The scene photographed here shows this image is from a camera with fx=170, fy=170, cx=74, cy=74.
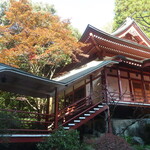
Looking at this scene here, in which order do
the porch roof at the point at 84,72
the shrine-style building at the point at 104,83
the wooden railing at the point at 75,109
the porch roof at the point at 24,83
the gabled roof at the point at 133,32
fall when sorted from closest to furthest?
the porch roof at the point at 24,83
the porch roof at the point at 84,72
the wooden railing at the point at 75,109
the shrine-style building at the point at 104,83
the gabled roof at the point at 133,32

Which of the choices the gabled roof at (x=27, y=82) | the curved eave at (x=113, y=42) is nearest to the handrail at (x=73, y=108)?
the gabled roof at (x=27, y=82)

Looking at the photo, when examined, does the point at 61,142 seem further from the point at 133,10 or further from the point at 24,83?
the point at 133,10

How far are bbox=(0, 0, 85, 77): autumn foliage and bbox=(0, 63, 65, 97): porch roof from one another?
9.11 feet

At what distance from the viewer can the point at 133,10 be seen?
22578 millimetres

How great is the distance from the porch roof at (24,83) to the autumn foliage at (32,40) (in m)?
2.78

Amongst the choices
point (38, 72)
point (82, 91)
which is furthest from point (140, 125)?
point (38, 72)

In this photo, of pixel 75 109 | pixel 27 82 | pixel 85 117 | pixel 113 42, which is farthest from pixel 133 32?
pixel 27 82

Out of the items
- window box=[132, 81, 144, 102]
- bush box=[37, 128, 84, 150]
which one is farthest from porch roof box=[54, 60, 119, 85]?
window box=[132, 81, 144, 102]

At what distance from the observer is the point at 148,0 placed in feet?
67.5

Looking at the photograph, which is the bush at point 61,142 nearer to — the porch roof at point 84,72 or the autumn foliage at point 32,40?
the porch roof at point 84,72

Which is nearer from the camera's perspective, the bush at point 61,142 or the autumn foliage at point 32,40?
the bush at point 61,142

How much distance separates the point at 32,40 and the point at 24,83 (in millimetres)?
4686

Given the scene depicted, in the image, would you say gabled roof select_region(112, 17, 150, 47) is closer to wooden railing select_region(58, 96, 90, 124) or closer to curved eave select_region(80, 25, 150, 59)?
curved eave select_region(80, 25, 150, 59)

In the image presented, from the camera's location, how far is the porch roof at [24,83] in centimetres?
645
